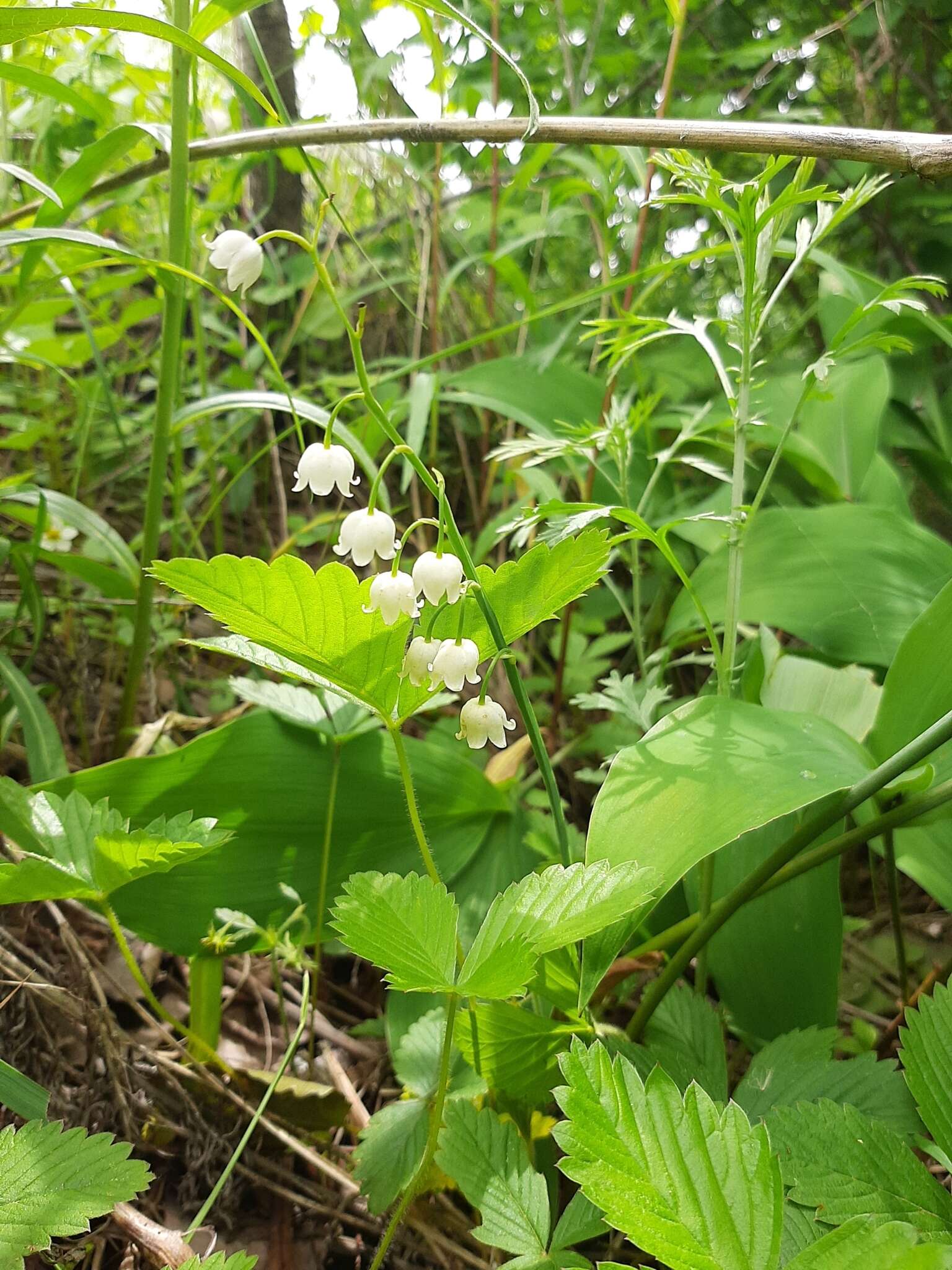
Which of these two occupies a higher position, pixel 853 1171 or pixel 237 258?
pixel 237 258

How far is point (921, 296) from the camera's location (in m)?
1.82

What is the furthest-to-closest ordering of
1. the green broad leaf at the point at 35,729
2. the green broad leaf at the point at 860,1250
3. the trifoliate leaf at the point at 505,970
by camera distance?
the green broad leaf at the point at 35,729 < the trifoliate leaf at the point at 505,970 < the green broad leaf at the point at 860,1250

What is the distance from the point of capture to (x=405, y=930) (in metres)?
0.57

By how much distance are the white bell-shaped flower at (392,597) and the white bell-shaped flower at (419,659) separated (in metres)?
0.03

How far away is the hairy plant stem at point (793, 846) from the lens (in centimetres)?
60

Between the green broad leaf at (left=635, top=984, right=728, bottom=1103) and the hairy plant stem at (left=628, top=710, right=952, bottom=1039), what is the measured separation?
0.02 metres

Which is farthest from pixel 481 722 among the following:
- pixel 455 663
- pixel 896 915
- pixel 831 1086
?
pixel 896 915

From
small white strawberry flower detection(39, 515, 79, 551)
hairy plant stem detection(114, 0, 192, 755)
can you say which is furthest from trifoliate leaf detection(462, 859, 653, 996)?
small white strawberry flower detection(39, 515, 79, 551)

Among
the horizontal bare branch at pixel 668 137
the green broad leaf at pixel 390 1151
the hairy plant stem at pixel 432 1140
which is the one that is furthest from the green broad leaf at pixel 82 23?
the green broad leaf at pixel 390 1151

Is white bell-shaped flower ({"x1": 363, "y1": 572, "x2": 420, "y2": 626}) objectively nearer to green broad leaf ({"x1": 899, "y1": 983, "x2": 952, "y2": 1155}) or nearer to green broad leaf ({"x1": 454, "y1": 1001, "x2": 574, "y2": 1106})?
green broad leaf ({"x1": 454, "y1": 1001, "x2": 574, "y2": 1106})

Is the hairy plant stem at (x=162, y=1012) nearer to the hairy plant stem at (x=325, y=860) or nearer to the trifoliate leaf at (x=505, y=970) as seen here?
the hairy plant stem at (x=325, y=860)

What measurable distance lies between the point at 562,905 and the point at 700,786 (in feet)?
0.57

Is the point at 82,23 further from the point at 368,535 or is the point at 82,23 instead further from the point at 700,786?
the point at 700,786

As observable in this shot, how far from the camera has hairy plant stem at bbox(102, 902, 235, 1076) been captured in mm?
705
